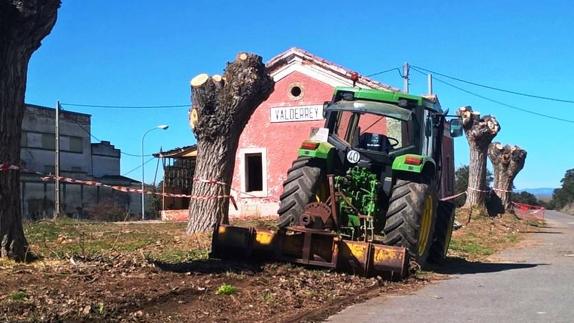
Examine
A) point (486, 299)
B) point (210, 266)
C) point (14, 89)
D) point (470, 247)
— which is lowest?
point (486, 299)

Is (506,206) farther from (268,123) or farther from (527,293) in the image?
(527,293)

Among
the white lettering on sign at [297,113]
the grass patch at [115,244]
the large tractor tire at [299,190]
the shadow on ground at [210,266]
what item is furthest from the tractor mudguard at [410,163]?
the white lettering on sign at [297,113]

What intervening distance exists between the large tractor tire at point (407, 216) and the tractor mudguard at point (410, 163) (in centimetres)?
25

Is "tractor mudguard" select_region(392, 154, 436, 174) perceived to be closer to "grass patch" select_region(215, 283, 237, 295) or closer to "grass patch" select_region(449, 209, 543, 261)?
"grass patch" select_region(215, 283, 237, 295)

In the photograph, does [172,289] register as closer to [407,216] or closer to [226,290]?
[226,290]

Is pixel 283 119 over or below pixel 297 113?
below

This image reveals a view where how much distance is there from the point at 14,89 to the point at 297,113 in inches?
727

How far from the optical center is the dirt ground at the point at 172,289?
6180 mm

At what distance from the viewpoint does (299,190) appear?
9.91 metres

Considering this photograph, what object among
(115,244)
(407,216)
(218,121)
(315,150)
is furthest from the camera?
(218,121)

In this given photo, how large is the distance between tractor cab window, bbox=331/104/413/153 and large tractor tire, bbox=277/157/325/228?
44.6 inches

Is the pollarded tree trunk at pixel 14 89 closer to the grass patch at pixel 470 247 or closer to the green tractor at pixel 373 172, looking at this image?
the green tractor at pixel 373 172

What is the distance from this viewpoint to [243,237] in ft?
31.2

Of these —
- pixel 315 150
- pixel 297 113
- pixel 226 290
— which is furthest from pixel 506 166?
pixel 226 290
